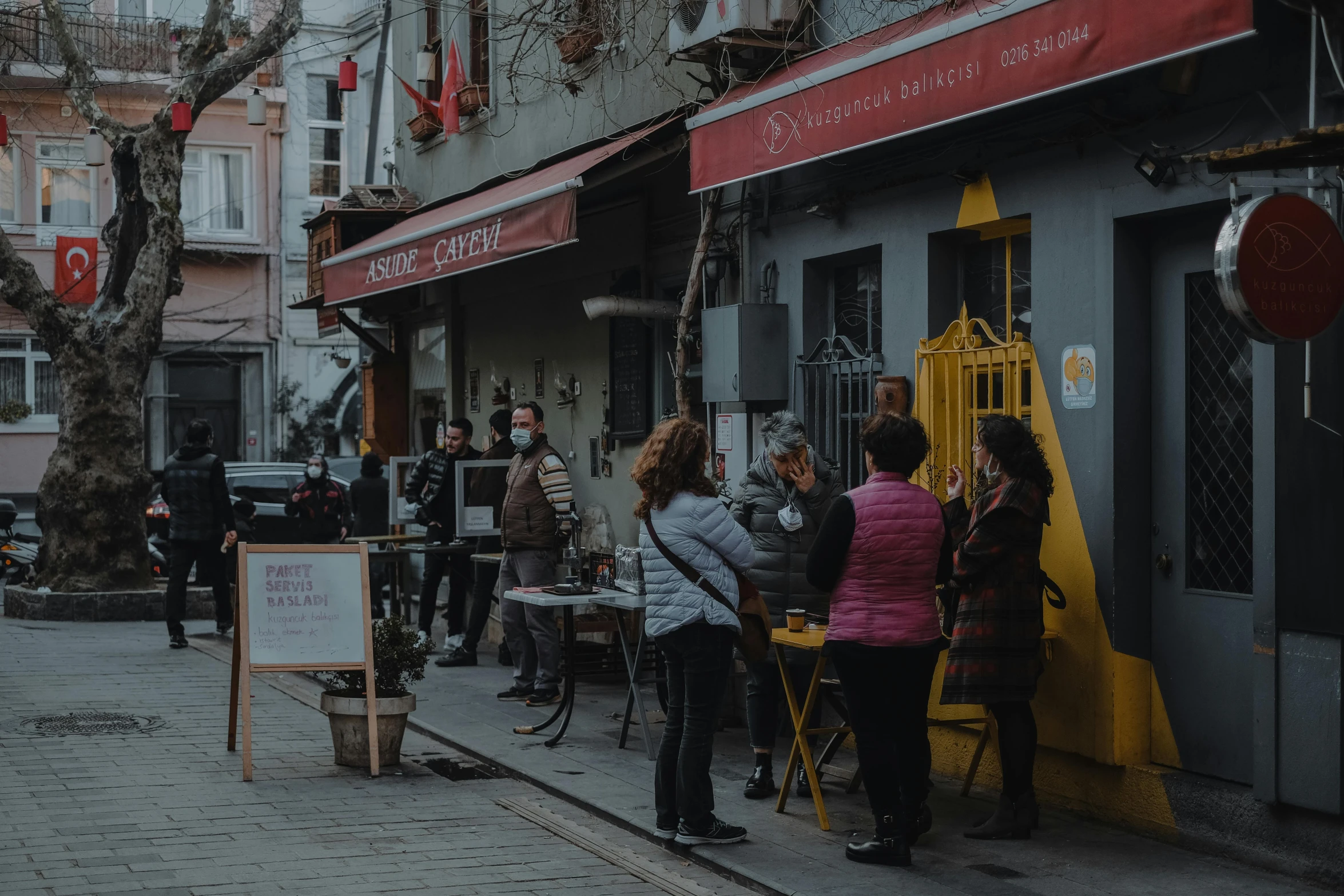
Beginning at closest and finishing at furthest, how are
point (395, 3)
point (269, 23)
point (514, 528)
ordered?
point (514, 528), point (269, 23), point (395, 3)

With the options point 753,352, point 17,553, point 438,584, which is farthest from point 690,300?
point 17,553

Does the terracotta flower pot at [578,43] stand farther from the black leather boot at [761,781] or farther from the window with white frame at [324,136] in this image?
the window with white frame at [324,136]

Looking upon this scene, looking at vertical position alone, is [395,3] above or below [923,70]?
above

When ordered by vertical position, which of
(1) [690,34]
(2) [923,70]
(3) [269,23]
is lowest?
(2) [923,70]

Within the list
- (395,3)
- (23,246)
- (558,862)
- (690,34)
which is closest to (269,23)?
(395,3)

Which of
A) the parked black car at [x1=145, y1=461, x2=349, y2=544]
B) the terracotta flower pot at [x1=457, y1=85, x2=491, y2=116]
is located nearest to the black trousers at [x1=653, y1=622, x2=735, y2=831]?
the terracotta flower pot at [x1=457, y1=85, x2=491, y2=116]

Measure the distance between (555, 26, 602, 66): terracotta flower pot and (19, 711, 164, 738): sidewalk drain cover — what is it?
5.69 meters

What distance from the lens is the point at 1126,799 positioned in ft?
23.1

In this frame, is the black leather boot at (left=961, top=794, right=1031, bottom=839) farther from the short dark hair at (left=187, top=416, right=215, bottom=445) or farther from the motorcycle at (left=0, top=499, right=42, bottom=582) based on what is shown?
the motorcycle at (left=0, top=499, right=42, bottom=582)

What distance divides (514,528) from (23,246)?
22033 millimetres

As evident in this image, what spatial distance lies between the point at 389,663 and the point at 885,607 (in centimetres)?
323

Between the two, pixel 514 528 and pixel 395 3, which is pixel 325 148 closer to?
pixel 395 3

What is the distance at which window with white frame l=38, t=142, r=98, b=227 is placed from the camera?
29469 mm

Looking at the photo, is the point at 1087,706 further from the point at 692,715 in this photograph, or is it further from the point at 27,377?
the point at 27,377
